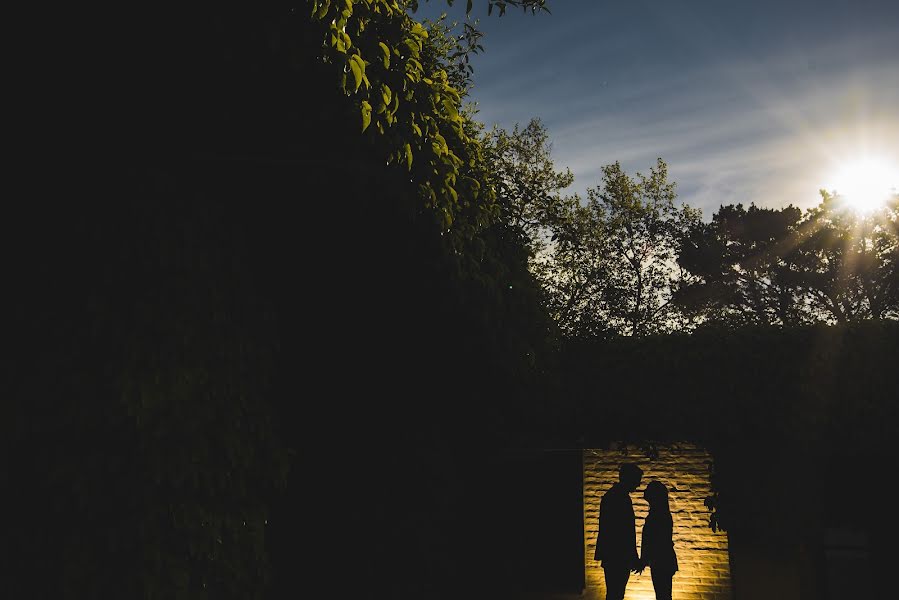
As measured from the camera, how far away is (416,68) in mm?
5129

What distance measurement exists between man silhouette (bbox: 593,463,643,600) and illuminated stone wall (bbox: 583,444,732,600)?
2264mm

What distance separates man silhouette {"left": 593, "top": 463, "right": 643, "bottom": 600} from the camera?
7.51m

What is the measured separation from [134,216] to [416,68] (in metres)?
2.38

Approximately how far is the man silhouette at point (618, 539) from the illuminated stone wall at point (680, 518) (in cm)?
226

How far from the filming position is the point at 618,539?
24.8ft

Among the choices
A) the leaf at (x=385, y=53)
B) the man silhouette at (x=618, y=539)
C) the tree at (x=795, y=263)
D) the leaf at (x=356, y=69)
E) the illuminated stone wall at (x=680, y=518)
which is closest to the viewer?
the leaf at (x=356, y=69)

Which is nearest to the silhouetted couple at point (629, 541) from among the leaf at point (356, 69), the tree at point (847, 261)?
the leaf at point (356, 69)

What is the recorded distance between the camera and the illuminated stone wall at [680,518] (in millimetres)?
10172

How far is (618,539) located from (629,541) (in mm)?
129

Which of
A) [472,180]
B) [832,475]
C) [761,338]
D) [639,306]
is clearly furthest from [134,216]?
[639,306]

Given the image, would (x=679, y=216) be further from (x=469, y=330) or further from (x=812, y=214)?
(x=469, y=330)

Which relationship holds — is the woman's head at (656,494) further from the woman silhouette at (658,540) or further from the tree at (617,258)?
the tree at (617,258)

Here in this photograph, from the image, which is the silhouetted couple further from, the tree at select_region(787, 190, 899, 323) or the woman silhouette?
the tree at select_region(787, 190, 899, 323)

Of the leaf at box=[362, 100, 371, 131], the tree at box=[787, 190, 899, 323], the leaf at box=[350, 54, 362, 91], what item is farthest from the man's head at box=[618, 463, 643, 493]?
the tree at box=[787, 190, 899, 323]
